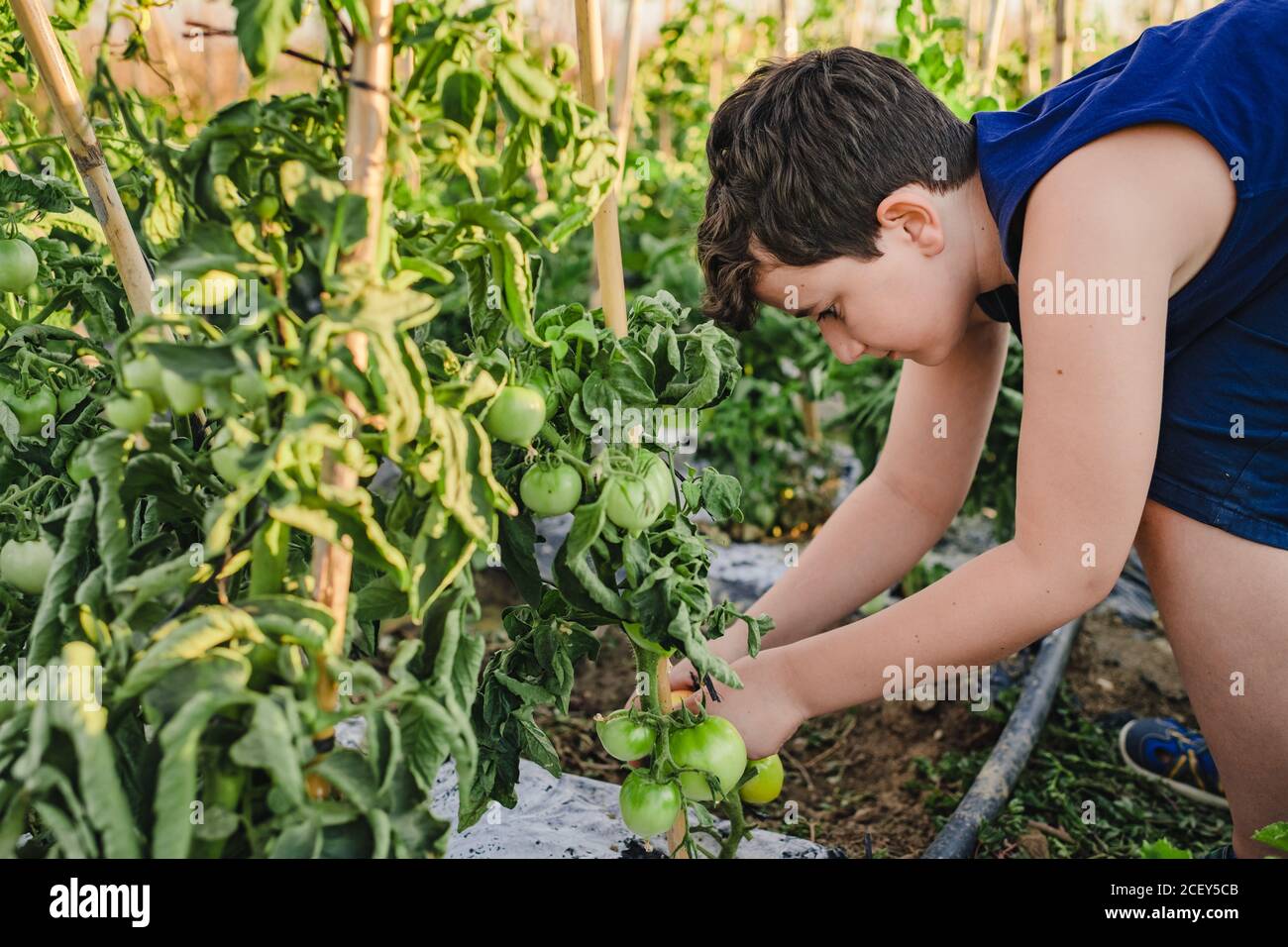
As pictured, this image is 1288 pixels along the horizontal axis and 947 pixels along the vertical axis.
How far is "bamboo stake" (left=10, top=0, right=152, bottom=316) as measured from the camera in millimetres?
1000

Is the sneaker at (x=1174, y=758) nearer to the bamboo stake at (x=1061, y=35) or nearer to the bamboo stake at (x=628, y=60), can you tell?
the bamboo stake at (x=628, y=60)

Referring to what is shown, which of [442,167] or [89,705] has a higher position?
[442,167]

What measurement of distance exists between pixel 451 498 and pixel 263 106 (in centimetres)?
35

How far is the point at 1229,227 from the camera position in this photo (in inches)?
46.2

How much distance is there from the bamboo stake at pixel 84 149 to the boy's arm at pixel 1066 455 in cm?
81

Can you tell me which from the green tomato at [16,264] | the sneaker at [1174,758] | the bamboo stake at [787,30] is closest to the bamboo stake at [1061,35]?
the bamboo stake at [787,30]

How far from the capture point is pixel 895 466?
160 centimetres

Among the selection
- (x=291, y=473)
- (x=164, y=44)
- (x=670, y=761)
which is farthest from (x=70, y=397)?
(x=164, y=44)

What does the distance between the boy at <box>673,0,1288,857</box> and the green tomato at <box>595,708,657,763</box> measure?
0.50ft

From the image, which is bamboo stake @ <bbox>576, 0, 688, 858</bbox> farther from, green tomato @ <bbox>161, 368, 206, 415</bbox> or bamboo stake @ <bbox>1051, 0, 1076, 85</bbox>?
bamboo stake @ <bbox>1051, 0, 1076, 85</bbox>

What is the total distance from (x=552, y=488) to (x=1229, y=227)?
839mm

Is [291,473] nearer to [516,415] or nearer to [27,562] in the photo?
[516,415]
